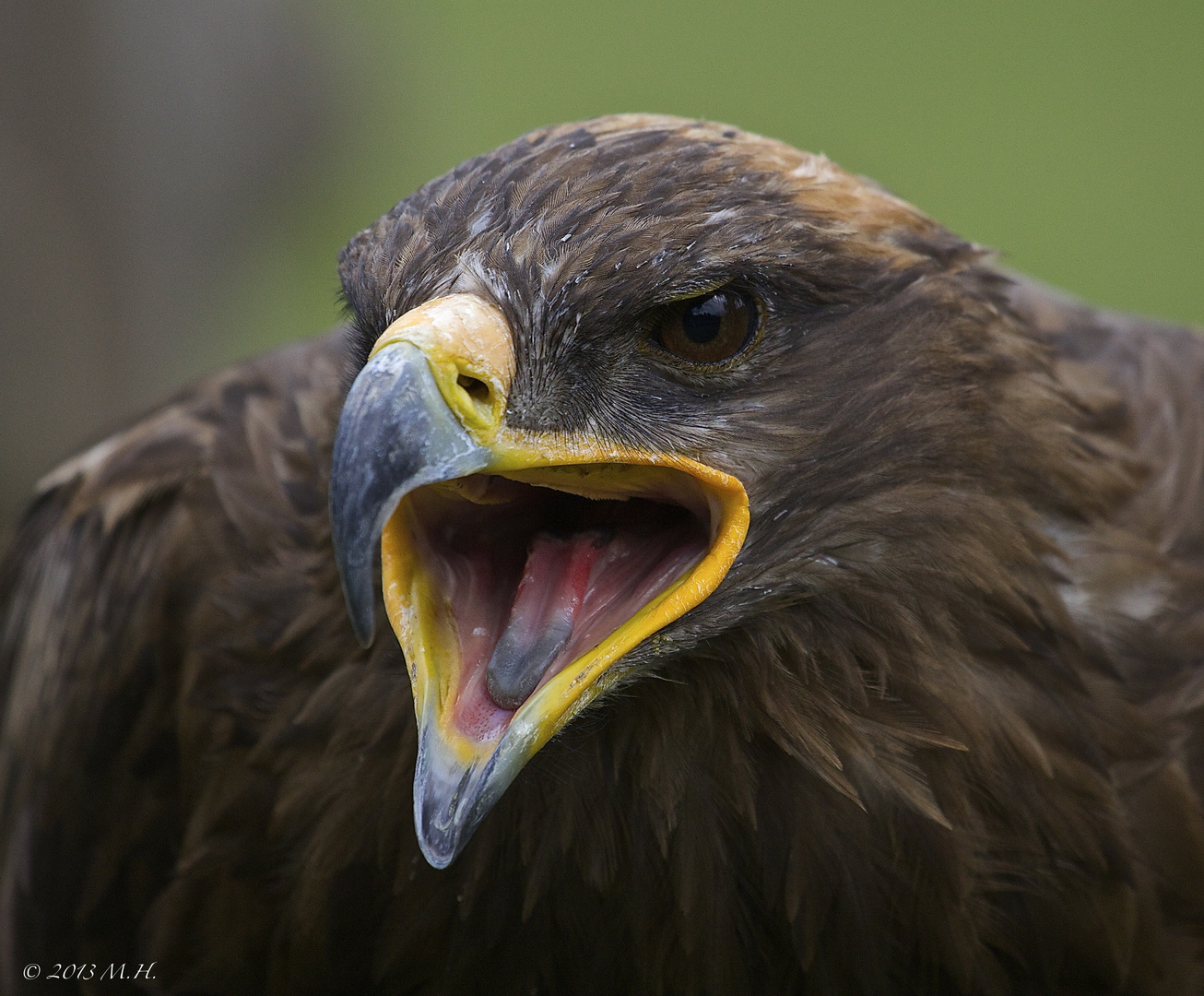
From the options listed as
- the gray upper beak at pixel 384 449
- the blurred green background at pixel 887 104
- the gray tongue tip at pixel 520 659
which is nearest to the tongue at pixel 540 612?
the gray tongue tip at pixel 520 659

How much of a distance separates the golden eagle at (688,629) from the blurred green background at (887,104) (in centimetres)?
402

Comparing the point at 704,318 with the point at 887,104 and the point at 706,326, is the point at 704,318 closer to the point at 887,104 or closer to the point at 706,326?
the point at 706,326

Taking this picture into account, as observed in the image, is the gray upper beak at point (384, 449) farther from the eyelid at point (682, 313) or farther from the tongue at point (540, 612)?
the eyelid at point (682, 313)

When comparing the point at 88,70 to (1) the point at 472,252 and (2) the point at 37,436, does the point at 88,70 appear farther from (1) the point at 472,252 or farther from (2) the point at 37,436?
(1) the point at 472,252

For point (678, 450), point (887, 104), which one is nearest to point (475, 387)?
point (678, 450)

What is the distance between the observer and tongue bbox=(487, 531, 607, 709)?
7.13 feet

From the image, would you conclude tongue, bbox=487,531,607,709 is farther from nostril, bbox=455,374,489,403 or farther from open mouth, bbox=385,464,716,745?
nostril, bbox=455,374,489,403

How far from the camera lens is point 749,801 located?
8.14 feet

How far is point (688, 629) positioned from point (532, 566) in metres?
0.25

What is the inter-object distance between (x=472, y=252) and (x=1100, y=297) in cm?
842

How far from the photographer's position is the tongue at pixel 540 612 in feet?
7.13

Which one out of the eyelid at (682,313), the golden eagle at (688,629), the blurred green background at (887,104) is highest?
the eyelid at (682,313)

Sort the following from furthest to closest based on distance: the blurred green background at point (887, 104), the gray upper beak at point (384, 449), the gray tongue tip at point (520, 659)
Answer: the blurred green background at point (887, 104)
the gray tongue tip at point (520, 659)
the gray upper beak at point (384, 449)

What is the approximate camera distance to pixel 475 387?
2129 mm
